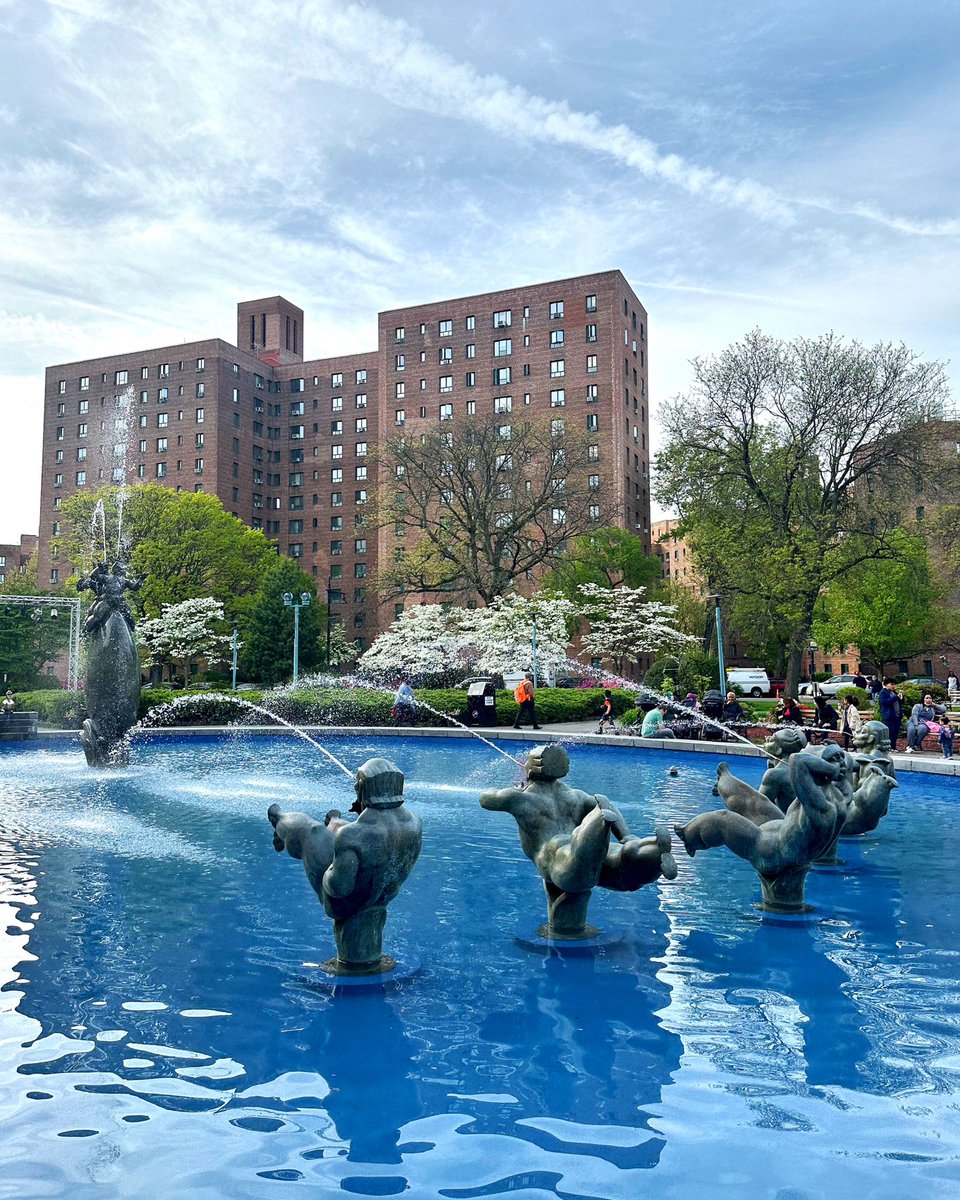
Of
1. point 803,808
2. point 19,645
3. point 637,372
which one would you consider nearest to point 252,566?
point 19,645

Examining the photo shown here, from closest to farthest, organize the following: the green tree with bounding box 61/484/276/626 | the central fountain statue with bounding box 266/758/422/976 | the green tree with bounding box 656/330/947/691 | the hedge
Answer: the central fountain statue with bounding box 266/758/422/976, the hedge, the green tree with bounding box 656/330/947/691, the green tree with bounding box 61/484/276/626

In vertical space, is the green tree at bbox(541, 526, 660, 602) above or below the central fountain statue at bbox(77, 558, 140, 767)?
above

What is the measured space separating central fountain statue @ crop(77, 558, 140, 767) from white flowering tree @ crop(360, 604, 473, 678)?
2130cm

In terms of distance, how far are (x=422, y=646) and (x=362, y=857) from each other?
35.6 meters

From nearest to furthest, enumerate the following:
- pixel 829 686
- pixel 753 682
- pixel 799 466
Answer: pixel 799 466, pixel 829 686, pixel 753 682

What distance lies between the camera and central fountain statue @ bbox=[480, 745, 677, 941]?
5871 millimetres

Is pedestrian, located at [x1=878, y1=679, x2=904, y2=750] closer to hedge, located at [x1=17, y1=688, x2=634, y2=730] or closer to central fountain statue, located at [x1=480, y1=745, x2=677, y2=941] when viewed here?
hedge, located at [x1=17, y1=688, x2=634, y2=730]

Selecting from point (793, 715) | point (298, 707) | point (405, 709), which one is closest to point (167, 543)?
point (298, 707)

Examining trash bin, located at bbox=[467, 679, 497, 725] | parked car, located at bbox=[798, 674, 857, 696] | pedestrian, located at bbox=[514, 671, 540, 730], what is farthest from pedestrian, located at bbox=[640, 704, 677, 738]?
parked car, located at bbox=[798, 674, 857, 696]

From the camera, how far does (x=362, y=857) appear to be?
529 cm

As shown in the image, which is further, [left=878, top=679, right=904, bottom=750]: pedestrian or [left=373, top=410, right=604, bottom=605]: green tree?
[left=373, top=410, right=604, bottom=605]: green tree

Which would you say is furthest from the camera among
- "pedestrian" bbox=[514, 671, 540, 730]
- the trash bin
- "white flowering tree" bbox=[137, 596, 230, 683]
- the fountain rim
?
"white flowering tree" bbox=[137, 596, 230, 683]

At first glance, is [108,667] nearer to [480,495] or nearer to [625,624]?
[625,624]

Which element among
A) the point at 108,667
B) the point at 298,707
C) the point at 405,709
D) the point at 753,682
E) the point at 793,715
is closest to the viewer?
the point at 108,667
